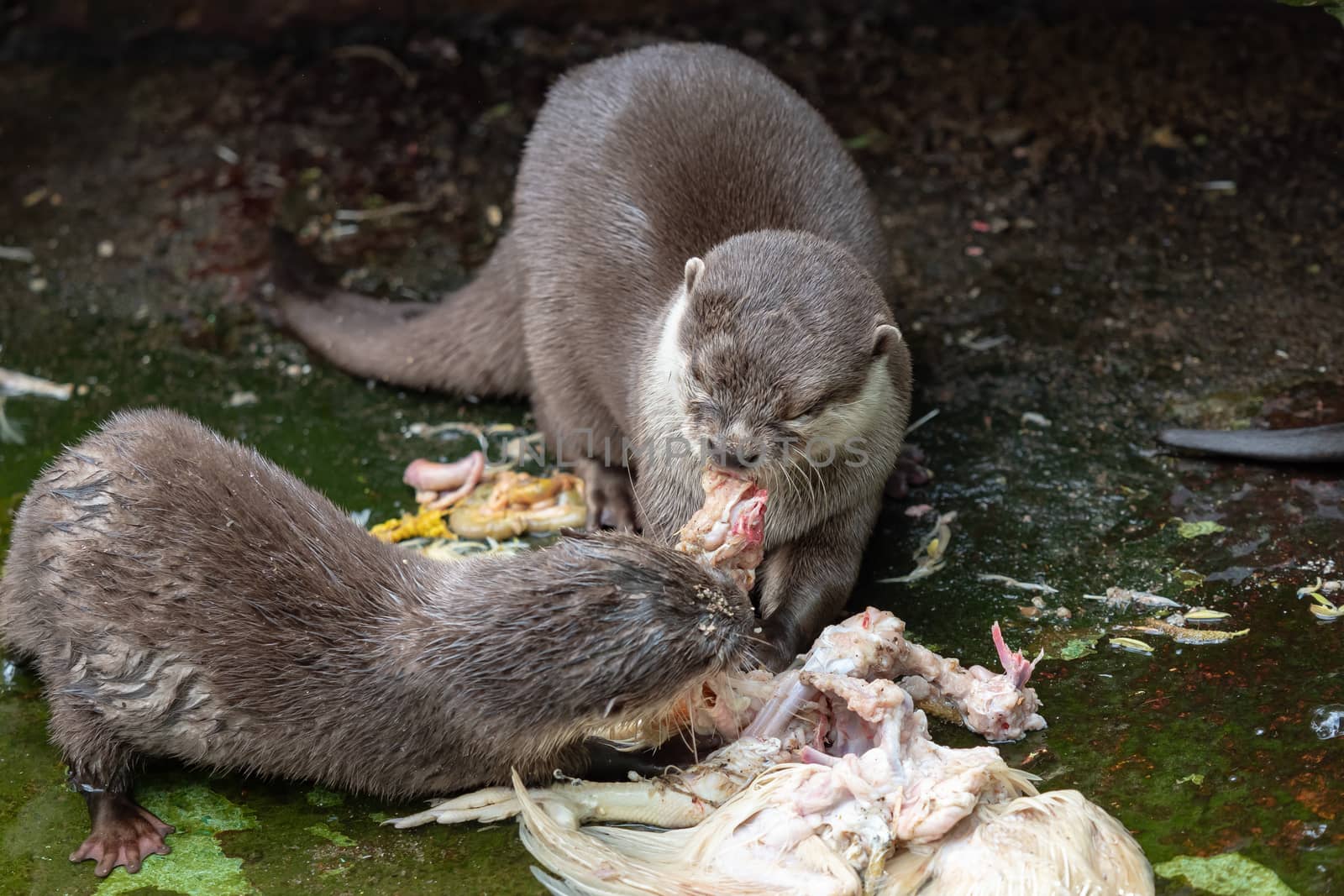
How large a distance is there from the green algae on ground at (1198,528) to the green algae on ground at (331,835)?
5.56 ft

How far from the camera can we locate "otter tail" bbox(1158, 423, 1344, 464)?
9.91 feet

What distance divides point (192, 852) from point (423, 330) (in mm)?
1579

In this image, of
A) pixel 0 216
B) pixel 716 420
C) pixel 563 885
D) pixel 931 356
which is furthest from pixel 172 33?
pixel 563 885

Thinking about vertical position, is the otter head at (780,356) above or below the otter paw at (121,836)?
above

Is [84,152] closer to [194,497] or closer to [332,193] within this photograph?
[332,193]

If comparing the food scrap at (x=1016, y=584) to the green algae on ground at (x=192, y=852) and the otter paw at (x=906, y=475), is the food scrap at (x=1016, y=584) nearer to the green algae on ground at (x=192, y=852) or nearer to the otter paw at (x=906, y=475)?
the otter paw at (x=906, y=475)

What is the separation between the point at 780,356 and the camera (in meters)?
2.55

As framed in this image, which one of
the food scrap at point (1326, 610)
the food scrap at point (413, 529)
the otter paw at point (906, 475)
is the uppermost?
the food scrap at point (1326, 610)

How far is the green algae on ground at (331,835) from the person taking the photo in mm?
2391

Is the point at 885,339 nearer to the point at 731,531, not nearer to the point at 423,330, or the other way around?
the point at 731,531

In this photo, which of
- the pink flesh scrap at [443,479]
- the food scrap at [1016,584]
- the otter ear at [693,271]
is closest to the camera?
the otter ear at [693,271]

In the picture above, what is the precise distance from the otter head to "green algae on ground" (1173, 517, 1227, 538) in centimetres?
67

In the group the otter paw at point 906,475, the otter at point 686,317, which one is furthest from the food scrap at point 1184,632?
the otter paw at point 906,475

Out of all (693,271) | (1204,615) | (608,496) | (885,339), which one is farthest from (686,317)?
(1204,615)
